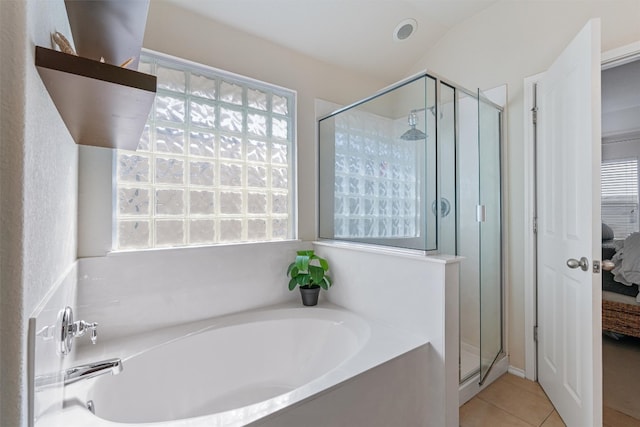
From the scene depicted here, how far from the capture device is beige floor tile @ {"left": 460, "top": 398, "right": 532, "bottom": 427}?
1646mm

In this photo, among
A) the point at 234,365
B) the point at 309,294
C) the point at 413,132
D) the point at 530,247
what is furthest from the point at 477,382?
the point at 413,132

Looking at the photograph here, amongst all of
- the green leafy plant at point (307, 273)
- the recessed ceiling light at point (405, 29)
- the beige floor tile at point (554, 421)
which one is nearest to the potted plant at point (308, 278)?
the green leafy plant at point (307, 273)

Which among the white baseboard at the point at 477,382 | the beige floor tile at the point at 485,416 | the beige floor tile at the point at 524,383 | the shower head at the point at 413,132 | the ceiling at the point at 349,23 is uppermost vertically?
the ceiling at the point at 349,23

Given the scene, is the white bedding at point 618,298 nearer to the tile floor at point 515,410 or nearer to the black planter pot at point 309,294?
the tile floor at point 515,410

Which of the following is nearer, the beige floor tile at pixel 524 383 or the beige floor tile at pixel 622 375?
the beige floor tile at pixel 622 375

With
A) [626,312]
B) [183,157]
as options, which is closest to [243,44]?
[183,157]

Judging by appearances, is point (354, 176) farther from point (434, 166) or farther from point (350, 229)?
point (434, 166)

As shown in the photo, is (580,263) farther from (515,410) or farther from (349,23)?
(349,23)

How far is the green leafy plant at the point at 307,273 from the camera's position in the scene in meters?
2.07

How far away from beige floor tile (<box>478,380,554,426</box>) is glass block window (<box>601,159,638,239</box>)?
3.91 metres

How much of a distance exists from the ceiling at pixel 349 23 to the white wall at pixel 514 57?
0.60 ft

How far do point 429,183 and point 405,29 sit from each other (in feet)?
4.57

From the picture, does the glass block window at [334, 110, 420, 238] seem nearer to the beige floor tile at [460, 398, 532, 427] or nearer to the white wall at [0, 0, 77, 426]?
the beige floor tile at [460, 398, 532, 427]

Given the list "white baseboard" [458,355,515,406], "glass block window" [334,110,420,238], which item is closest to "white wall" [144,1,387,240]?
"glass block window" [334,110,420,238]
